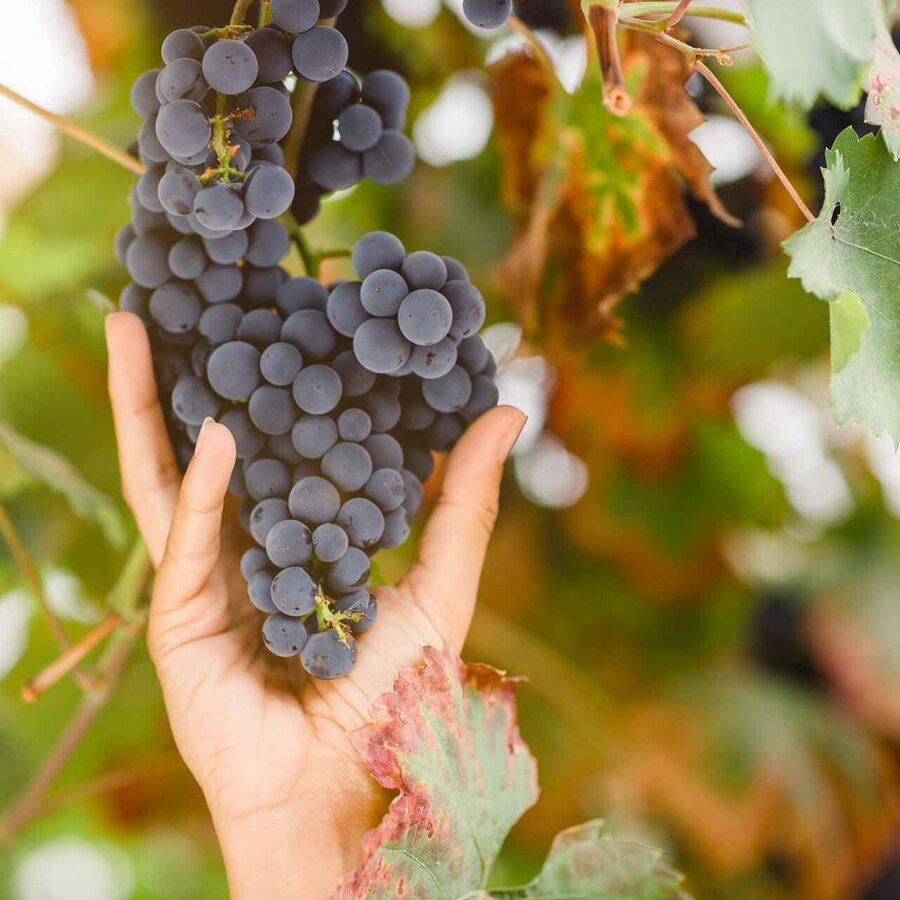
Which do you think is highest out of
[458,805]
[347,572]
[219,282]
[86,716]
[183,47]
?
[183,47]

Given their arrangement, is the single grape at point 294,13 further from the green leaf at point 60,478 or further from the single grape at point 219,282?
the green leaf at point 60,478

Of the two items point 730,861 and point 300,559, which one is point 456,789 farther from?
point 730,861

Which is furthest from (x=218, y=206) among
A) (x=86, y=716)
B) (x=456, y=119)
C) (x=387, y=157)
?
(x=456, y=119)

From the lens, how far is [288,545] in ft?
1.33

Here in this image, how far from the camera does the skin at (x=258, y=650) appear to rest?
1.35 feet

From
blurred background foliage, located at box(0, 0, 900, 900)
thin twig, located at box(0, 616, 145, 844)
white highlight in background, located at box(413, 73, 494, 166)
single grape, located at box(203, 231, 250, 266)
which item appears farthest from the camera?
white highlight in background, located at box(413, 73, 494, 166)

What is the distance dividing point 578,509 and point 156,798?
1.88 ft

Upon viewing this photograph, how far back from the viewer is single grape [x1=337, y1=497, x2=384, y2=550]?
1.39 feet

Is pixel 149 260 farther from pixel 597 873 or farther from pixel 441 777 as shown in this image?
pixel 597 873

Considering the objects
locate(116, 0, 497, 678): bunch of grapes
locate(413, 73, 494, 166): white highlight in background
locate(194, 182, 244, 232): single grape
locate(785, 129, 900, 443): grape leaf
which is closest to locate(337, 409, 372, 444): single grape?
locate(116, 0, 497, 678): bunch of grapes

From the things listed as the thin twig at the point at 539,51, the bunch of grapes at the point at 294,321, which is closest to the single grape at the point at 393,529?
the bunch of grapes at the point at 294,321

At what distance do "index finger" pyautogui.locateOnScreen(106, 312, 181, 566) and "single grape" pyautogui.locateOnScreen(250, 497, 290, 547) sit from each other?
70 mm

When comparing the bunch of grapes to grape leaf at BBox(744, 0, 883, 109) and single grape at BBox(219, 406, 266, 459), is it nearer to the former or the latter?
single grape at BBox(219, 406, 266, 459)

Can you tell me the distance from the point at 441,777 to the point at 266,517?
0.49 feet
